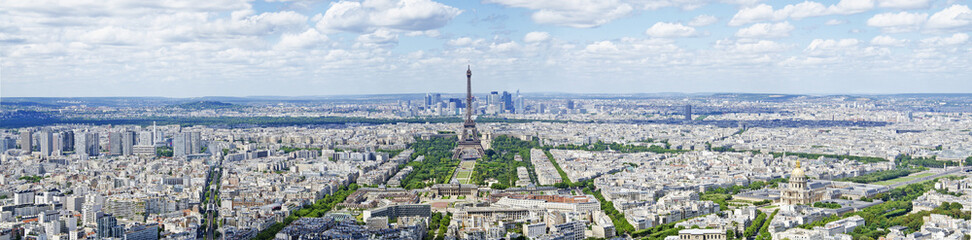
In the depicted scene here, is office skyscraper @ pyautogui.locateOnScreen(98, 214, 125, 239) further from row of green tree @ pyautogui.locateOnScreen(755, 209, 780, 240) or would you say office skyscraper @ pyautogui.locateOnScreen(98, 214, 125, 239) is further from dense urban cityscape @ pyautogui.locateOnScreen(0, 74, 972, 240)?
row of green tree @ pyautogui.locateOnScreen(755, 209, 780, 240)

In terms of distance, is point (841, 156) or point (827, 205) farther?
point (841, 156)

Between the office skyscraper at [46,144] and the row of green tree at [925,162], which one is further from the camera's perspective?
the office skyscraper at [46,144]

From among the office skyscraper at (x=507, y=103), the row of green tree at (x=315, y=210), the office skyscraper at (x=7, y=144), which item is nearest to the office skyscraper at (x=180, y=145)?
the office skyscraper at (x=7, y=144)

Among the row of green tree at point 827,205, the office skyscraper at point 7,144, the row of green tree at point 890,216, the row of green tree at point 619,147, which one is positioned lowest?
the row of green tree at point 619,147

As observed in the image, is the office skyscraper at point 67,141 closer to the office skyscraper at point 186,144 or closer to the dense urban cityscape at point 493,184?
the dense urban cityscape at point 493,184

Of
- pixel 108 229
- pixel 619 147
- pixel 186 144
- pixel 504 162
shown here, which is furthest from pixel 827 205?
pixel 186 144

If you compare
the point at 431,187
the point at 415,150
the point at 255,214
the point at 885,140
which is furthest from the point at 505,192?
the point at 885,140

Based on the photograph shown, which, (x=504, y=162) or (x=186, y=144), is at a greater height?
(x=186, y=144)

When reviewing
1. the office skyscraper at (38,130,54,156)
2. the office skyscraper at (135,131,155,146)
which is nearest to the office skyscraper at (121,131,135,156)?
the office skyscraper at (135,131,155,146)

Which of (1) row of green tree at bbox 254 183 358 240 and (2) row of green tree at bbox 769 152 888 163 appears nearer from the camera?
(1) row of green tree at bbox 254 183 358 240

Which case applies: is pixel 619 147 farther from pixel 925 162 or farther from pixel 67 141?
pixel 67 141
